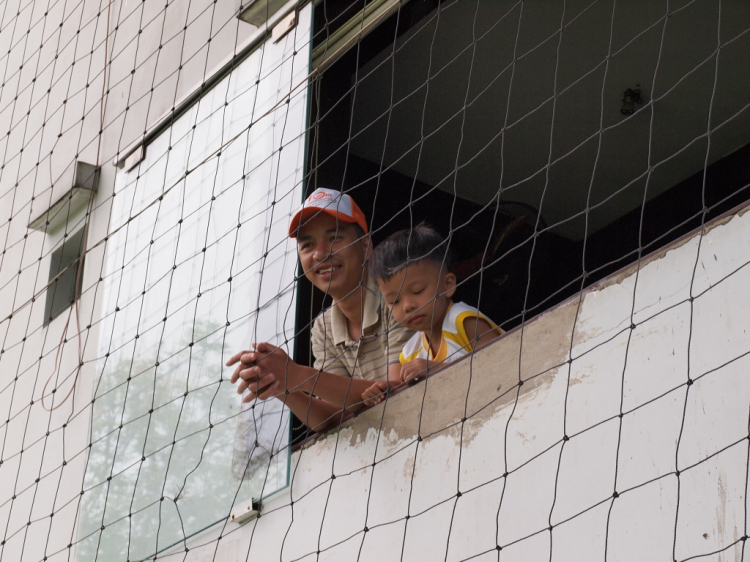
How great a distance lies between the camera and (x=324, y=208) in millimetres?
2227

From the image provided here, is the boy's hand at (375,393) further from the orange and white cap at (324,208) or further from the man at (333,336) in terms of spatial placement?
the orange and white cap at (324,208)

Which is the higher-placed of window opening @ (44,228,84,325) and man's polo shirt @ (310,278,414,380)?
window opening @ (44,228,84,325)

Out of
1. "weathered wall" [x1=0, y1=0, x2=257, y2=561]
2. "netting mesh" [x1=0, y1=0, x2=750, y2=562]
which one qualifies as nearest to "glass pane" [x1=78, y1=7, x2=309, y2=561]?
"netting mesh" [x1=0, y1=0, x2=750, y2=562]

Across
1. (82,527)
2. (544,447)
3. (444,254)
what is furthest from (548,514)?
(82,527)

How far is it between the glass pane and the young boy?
9.5 inches

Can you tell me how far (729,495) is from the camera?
1.42 m

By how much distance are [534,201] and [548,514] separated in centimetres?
208

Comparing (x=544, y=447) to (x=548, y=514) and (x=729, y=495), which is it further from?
(x=729, y=495)

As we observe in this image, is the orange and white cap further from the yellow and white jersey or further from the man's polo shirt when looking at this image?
the yellow and white jersey

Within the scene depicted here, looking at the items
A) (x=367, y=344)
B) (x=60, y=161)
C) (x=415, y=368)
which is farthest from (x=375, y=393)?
(x=60, y=161)

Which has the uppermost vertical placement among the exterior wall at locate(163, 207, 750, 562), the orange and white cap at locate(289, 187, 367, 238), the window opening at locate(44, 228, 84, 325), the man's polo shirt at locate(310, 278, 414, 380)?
the window opening at locate(44, 228, 84, 325)

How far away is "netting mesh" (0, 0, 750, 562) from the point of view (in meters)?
1.57

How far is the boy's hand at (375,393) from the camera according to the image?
6.54 ft

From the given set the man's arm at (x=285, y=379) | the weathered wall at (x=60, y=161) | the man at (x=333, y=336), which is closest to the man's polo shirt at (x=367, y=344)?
the man at (x=333, y=336)
